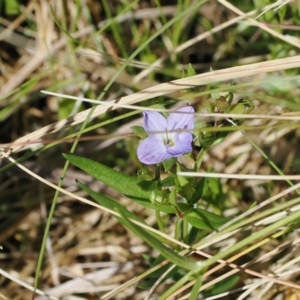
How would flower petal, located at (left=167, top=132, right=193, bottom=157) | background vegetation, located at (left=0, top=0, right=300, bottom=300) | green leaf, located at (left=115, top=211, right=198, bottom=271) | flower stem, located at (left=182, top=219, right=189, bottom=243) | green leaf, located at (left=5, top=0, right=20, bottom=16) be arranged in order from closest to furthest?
green leaf, located at (left=115, top=211, right=198, bottom=271)
flower petal, located at (left=167, top=132, right=193, bottom=157)
flower stem, located at (left=182, top=219, right=189, bottom=243)
background vegetation, located at (left=0, top=0, right=300, bottom=300)
green leaf, located at (left=5, top=0, right=20, bottom=16)

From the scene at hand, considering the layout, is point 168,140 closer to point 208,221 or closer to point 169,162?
point 169,162

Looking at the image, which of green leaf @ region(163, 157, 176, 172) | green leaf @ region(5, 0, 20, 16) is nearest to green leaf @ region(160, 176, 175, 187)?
green leaf @ region(163, 157, 176, 172)

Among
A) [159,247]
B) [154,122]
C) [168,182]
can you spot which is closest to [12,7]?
[154,122]

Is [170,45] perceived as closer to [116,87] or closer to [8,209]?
[116,87]

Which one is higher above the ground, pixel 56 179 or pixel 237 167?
pixel 56 179

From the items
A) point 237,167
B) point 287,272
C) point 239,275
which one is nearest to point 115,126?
point 237,167

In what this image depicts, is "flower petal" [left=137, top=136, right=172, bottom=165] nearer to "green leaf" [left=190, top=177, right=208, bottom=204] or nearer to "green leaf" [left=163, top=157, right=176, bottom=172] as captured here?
"green leaf" [left=163, top=157, right=176, bottom=172]
